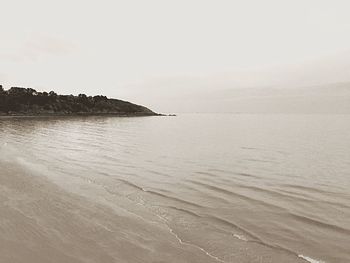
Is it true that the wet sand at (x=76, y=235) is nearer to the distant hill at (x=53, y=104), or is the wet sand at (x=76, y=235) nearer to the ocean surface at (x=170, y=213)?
the ocean surface at (x=170, y=213)

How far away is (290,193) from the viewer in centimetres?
1683

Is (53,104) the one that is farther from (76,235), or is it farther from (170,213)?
(76,235)

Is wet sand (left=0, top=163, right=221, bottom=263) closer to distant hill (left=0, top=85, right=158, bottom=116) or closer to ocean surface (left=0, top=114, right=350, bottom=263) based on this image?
ocean surface (left=0, top=114, right=350, bottom=263)

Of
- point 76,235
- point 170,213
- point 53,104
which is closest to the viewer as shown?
point 76,235

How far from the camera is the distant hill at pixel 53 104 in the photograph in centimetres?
13812

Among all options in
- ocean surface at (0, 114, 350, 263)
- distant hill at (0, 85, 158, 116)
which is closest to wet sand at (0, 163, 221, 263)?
ocean surface at (0, 114, 350, 263)

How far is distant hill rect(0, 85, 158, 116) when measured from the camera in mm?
138125

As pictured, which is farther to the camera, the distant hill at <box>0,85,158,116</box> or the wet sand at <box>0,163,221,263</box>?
the distant hill at <box>0,85,158,116</box>

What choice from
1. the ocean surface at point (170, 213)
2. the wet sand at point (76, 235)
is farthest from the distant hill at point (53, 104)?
the wet sand at point (76, 235)

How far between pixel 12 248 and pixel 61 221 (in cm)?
246

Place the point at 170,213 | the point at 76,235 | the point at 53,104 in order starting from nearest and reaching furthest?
the point at 76,235
the point at 170,213
the point at 53,104

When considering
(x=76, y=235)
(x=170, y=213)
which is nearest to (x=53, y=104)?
(x=170, y=213)

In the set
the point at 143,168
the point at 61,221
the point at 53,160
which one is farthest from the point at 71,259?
the point at 53,160

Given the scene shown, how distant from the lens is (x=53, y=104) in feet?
502
